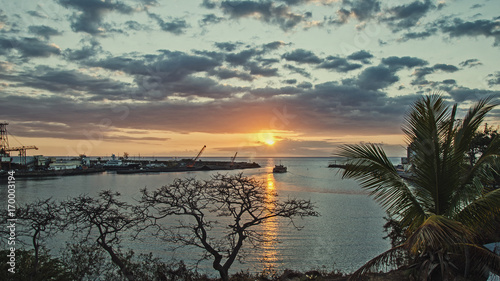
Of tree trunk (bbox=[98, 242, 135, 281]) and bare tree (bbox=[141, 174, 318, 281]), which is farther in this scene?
bare tree (bbox=[141, 174, 318, 281])

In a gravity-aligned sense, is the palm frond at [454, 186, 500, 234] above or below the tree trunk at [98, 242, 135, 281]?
above

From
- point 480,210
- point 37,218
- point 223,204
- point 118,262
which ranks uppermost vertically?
point 480,210

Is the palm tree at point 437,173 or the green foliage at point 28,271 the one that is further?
the green foliage at point 28,271

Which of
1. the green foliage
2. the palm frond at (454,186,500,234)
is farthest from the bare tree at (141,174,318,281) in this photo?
the palm frond at (454,186,500,234)

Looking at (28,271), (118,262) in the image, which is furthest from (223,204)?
(28,271)

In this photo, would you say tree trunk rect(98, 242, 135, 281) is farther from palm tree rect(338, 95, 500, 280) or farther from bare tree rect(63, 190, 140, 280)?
palm tree rect(338, 95, 500, 280)

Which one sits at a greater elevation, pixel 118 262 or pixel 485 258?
pixel 485 258

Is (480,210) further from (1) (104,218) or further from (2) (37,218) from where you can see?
(2) (37,218)

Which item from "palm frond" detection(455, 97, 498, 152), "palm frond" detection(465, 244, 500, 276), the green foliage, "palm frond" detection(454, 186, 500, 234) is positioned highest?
"palm frond" detection(455, 97, 498, 152)

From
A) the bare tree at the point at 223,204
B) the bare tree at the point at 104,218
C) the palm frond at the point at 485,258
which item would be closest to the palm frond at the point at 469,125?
the palm frond at the point at 485,258

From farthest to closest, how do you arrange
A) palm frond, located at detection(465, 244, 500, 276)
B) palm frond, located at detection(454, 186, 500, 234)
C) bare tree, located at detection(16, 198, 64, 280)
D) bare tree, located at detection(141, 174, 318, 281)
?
bare tree, located at detection(141, 174, 318, 281) < bare tree, located at detection(16, 198, 64, 280) < palm frond, located at detection(465, 244, 500, 276) < palm frond, located at detection(454, 186, 500, 234)

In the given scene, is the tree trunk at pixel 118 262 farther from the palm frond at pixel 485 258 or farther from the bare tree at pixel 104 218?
the palm frond at pixel 485 258

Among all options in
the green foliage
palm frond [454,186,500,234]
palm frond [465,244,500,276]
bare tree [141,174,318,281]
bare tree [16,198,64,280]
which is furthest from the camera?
bare tree [141,174,318,281]

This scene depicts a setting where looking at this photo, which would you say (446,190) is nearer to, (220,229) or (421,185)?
(421,185)
